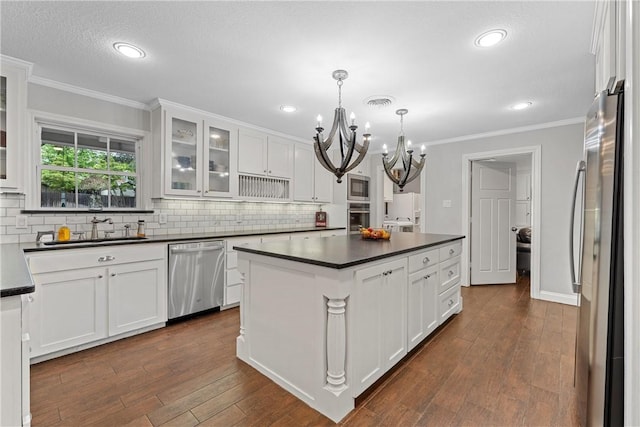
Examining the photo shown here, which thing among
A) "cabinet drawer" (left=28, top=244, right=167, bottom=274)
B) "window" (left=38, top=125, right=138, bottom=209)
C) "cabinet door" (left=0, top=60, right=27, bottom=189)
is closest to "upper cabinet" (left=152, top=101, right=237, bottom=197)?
"window" (left=38, top=125, right=138, bottom=209)

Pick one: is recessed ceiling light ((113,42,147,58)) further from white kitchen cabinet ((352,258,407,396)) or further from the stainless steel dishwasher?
white kitchen cabinet ((352,258,407,396))

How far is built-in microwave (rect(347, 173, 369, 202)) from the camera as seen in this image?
18.0ft

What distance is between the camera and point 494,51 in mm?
2205

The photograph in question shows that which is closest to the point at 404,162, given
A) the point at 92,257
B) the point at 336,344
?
the point at 336,344

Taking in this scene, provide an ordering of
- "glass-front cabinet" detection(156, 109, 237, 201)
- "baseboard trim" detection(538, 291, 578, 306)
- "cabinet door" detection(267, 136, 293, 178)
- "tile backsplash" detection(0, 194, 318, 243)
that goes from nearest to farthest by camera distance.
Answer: "tile backsplash" detection(0, 194, 318, 243) → "glass-front cabinet" detection(156, 109, 237, 201) → "baseboard trim" detection(538, 291, 578, 306) → "cabinet door" detection(267, 136, 293, 178)

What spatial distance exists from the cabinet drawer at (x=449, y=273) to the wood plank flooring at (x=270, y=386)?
0.45 meters

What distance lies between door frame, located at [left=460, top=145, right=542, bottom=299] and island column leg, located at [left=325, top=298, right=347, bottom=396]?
3045mm

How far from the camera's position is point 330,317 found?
173 centimetres

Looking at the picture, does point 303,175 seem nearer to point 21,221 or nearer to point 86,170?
point 86,170

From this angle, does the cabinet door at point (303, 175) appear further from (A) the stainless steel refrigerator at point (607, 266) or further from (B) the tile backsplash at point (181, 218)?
(A) the stainless steel refrigerator at point (607, 266)

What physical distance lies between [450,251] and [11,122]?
4.05 metres

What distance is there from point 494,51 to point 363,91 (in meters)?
1.13

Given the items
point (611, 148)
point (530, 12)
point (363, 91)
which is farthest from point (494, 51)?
point (611, 148)

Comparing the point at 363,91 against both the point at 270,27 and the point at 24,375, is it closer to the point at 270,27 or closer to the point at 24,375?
the point at 270,27
